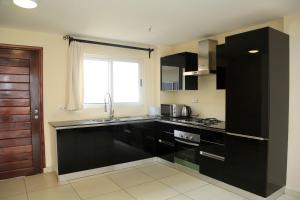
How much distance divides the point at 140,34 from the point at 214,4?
1.56m

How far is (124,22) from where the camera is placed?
302 centimetres

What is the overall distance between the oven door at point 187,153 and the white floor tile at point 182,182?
182 millimetres

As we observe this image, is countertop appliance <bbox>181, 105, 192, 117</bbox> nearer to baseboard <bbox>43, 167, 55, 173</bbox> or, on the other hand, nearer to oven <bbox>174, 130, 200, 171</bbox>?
oven <bbox>174, 130, 200, 171</bbox>

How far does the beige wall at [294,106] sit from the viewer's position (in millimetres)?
2617

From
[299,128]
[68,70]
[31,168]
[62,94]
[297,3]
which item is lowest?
[31,168]

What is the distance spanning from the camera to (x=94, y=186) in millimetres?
3045

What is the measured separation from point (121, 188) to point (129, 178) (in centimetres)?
35

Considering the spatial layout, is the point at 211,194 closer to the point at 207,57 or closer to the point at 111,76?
the point at 207,57

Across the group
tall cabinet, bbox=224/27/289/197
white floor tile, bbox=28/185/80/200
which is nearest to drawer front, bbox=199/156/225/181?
tall cabinet, bbox=224/27/289/197

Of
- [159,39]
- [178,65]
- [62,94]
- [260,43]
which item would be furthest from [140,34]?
[260,43]

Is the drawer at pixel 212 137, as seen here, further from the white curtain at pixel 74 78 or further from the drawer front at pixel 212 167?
the white curtain at pixel 74 78

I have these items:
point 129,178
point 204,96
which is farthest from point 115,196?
point 204,96

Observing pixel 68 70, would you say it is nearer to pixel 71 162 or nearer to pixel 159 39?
pixel 71 162

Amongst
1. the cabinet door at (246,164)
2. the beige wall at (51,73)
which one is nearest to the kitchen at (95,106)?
the beige wall at (51,73)
